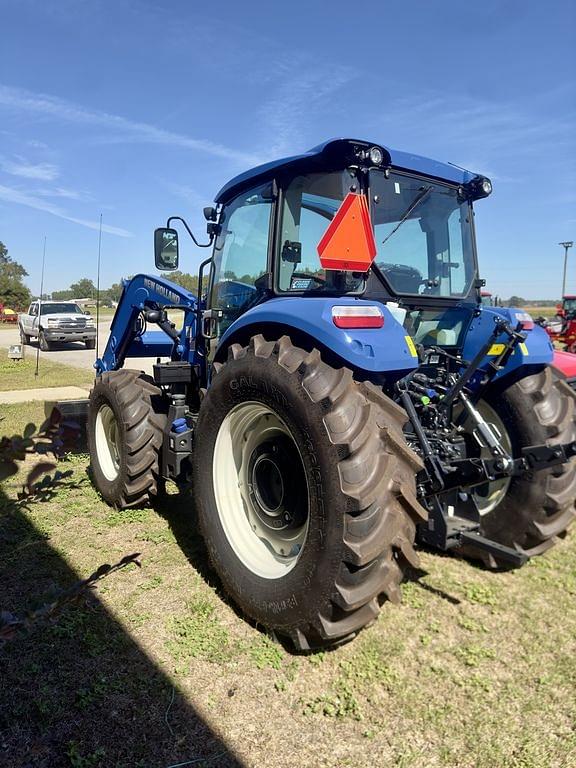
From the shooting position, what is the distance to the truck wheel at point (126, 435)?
4113 mm

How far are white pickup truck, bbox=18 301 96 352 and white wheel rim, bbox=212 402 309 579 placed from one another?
1870 cm

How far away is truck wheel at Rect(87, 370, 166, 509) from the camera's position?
411cm

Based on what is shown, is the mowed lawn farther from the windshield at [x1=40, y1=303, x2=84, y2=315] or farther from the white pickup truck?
the windshield at [x1=40, y1=303, x2=84, y2=315]

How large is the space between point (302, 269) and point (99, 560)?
2237 mm

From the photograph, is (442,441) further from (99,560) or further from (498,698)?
(99,560)

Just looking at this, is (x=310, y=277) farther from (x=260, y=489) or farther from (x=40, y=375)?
(x=40, y=375)

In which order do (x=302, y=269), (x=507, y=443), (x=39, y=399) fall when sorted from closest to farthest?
(x=302, y=269) < (x=507, y=443) < (x=39, y=399)

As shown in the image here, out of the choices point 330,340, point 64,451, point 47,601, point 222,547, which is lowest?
point 222,547

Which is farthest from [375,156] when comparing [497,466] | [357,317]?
[497,466]

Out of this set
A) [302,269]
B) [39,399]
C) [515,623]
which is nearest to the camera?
[515,623]

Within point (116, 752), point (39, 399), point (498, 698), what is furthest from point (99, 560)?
point (39, 399)

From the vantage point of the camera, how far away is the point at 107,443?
15.6ft

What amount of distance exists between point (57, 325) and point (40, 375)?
848cm

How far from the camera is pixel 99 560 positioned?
355 centimetres
